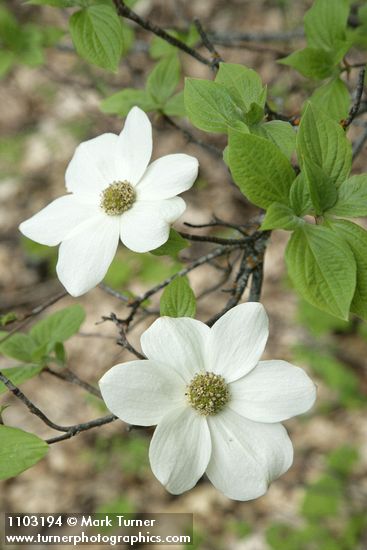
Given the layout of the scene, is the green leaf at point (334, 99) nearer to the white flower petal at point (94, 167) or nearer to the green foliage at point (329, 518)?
the white flower petal at point (94, 167)

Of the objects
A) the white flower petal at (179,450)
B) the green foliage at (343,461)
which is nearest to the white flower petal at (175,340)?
the white flower petal at (179,450)

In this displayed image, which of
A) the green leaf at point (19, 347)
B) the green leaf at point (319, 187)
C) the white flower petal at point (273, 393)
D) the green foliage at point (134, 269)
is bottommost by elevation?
the green foliage at point (134, 269)

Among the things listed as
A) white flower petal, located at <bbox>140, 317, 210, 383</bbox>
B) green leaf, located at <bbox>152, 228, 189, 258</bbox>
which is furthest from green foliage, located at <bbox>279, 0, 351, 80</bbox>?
white flower petal, located at <bbox>140, 317, 210, 383</bbox>

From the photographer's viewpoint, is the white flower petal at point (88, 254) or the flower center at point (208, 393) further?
the white flower petal at point (88, 254)

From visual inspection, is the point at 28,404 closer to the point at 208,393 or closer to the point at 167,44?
the point at 208,393

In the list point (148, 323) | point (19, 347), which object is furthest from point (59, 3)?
point (148, 323)

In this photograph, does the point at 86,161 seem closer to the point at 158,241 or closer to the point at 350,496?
the point at 158,241
